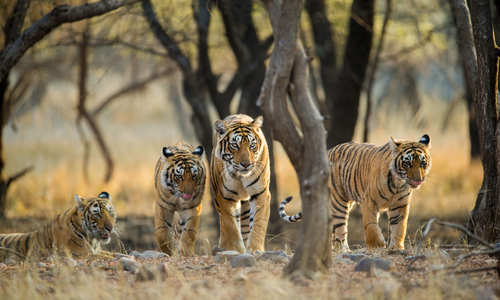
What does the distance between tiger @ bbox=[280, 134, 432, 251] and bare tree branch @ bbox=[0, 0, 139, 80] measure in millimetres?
2601

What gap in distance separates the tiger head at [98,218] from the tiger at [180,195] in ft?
1.58

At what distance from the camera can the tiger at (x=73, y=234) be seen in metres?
6.41

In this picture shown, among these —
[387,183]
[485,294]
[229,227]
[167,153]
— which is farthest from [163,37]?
[485,294]

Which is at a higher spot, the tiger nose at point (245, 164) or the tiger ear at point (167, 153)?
the tiger ear at point (167, 153)

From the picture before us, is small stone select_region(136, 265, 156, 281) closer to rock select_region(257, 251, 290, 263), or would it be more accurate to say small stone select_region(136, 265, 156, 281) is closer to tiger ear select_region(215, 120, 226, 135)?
rock select_region(257, 251, 290, 263)

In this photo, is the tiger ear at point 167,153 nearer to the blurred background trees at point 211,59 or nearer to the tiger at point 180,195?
the tiger at point 180,195

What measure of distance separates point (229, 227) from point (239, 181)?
1.53 ft

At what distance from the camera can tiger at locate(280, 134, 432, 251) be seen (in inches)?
245

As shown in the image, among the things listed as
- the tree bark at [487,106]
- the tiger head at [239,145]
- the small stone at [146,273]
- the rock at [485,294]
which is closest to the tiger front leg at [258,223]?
the tiger head at [239,145]

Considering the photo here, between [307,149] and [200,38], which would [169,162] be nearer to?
[307,149]

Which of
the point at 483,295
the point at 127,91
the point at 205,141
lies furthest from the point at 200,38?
the point at 483,295

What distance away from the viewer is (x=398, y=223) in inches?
251

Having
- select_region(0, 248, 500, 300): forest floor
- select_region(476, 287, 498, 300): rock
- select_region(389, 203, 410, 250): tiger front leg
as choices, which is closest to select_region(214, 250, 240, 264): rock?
select_region(0, 248, 500, 300): forest floor

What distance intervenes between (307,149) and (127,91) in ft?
34.0
